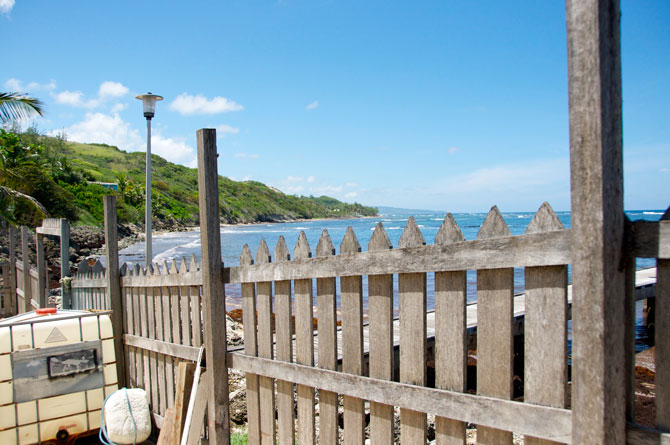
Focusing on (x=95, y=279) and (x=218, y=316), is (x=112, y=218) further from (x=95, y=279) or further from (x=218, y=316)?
(x=218, y=316)

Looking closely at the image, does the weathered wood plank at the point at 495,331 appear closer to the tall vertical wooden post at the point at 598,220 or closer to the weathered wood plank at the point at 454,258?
the weathered wood plank at the point at 454,258

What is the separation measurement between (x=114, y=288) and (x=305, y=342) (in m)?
3.07

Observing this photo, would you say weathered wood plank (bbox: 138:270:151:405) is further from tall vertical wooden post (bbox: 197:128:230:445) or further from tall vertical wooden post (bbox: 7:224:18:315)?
tall vertical wooden post (bbox: 7:224:18:315)

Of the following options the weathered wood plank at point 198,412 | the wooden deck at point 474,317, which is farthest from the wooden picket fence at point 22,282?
the weathered wood plank at point 198,412

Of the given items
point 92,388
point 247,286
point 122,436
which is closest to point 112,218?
point 92,388

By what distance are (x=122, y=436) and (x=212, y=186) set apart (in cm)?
269

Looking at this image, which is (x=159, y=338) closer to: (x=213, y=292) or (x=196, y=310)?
(x=196, y=310)

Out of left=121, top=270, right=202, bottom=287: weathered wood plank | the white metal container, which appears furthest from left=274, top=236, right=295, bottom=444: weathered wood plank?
the white metal container

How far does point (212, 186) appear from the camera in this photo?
3551 millimetres

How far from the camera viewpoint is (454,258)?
2.18 meters

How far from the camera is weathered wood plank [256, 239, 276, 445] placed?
11.0 ft

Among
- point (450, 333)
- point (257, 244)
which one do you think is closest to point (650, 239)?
point (450, 333)

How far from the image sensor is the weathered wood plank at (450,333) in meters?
2.21

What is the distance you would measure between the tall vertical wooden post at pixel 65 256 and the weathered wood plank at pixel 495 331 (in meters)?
5.71
